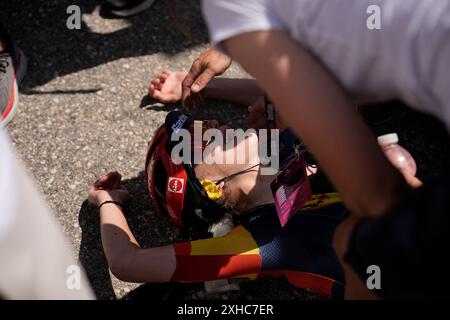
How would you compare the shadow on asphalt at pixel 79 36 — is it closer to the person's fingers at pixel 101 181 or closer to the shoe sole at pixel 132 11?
the shoe sole at pixel 132 11

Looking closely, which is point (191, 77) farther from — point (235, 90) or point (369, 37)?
point (369, 37)

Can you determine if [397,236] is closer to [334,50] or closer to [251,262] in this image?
[334,50]

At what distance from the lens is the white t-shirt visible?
29.3 inches

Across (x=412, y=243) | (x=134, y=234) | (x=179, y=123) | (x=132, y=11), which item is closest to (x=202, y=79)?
(x=179, y=123)

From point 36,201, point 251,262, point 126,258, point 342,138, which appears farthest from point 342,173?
point 126,258

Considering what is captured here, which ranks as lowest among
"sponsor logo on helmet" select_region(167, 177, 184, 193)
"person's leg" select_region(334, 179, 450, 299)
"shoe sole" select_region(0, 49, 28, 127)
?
"shoe sole" select_region(0, 49, 28, 127)

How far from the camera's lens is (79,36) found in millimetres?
2125

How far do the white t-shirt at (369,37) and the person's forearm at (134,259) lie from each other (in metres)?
0.81

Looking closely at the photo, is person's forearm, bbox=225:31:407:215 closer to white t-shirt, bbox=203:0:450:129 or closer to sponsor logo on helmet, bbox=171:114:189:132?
white t-shirt, bbox=203:0:450:129

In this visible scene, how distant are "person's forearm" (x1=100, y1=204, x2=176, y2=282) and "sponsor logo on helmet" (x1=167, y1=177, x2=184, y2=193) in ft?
0.55

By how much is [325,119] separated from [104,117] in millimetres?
1318

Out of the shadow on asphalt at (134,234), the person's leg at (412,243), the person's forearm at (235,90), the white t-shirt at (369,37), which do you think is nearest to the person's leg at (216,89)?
the person's forearm at (235,90)

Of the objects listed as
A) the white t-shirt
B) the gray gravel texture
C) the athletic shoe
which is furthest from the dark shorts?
the athletic shoe

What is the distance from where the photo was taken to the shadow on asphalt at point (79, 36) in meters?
2.06
